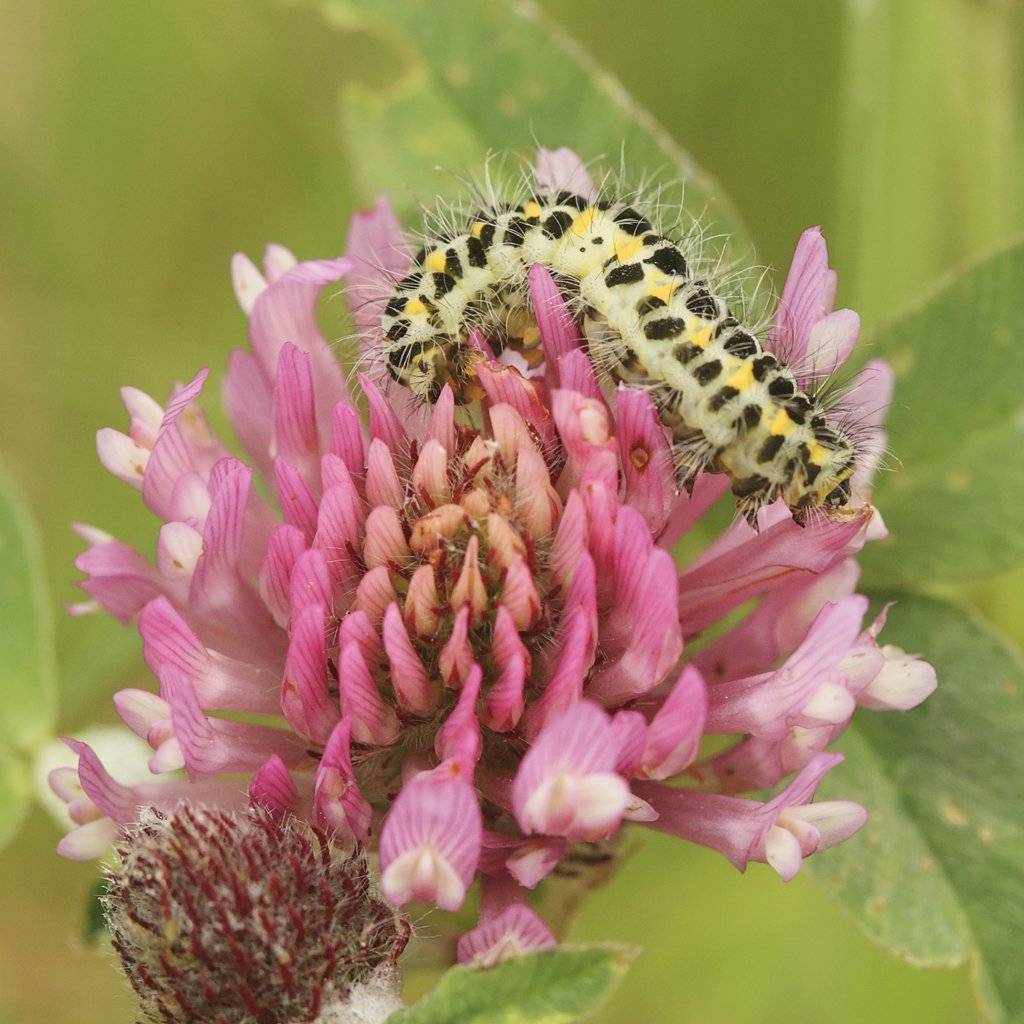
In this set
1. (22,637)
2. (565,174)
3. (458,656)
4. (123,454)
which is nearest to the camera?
(458,656)

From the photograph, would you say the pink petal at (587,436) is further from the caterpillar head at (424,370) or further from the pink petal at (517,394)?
the caterpillar head at (424,370)

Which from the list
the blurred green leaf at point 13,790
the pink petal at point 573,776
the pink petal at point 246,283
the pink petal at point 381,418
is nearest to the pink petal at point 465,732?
the pink petal at point 573,776

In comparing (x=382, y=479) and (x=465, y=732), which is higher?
(x=382, y=479)

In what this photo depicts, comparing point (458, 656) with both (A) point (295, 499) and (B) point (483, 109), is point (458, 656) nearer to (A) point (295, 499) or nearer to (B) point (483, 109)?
(A) point (295, 499)

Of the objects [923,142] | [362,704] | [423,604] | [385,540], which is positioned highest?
[923,142]

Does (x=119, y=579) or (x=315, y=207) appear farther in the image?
(x=315, y=207)

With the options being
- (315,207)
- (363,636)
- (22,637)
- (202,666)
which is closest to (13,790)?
(22,637)

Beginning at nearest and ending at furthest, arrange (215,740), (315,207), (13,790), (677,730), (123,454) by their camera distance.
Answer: (677,730), (215,740), (123,454), (13,790), (315,207)
